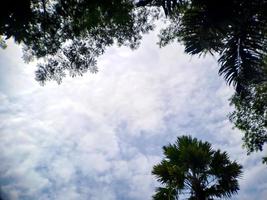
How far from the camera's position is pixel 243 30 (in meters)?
8.26

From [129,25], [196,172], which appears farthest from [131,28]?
[196,172]

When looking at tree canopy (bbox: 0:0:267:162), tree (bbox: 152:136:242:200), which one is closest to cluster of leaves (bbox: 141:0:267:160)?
tree canopy (bbox: 0:0:267:162)

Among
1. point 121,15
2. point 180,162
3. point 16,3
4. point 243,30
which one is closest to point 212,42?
point 243,30

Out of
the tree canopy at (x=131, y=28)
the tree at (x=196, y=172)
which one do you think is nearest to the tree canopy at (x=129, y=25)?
the tree canopy at (x=131, y=28)

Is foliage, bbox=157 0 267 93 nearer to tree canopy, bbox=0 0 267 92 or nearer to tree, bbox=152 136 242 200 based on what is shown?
tree canopy, bbox=0 0 267 92

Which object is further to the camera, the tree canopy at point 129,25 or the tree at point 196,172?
the tree at point 196,172

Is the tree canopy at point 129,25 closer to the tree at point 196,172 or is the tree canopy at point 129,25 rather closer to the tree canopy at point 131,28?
the tree canopy at point 131,28

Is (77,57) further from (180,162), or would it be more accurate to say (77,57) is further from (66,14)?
(180,162)

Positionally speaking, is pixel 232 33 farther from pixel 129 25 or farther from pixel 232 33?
pixel 129 25

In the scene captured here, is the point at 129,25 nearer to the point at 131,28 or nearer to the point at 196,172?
the point at 131,28

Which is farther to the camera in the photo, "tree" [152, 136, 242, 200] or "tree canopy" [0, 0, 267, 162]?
"tree" [152, 136, 242, 200]

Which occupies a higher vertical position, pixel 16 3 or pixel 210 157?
pixel 16 3

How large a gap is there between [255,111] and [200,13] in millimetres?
8405

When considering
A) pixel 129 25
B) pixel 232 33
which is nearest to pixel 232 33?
pixel 232 33
